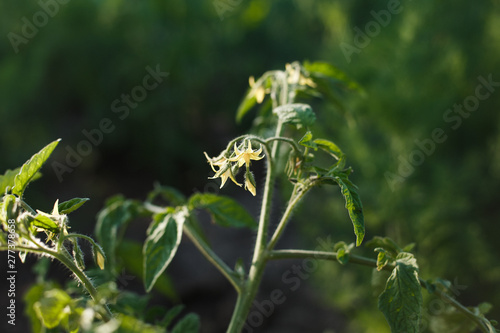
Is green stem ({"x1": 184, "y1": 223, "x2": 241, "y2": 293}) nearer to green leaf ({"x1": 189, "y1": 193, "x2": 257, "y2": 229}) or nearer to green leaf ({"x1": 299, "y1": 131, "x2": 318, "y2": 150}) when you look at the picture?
green leaf ({"x1": 189, "y1": 193, "x2": 257, "y2": 229})

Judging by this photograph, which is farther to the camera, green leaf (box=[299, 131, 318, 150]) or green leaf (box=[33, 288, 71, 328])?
green leaf (box=[299, 131, 318, 150])

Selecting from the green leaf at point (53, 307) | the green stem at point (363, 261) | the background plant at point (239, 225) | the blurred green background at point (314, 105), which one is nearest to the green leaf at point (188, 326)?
the background plant at point (239, 225)

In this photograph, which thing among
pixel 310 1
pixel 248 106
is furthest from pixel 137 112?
pixel 248 106

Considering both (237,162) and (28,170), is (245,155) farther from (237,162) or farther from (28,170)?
(28,170)

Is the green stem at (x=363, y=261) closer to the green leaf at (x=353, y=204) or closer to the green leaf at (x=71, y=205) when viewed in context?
the green leaf at (x=353, y=204)

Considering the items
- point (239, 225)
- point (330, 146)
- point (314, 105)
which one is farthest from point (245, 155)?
point (314, 105)

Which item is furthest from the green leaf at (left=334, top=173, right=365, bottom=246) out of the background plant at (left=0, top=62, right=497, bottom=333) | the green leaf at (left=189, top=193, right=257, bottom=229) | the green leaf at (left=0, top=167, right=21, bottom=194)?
the green leaf at (left=0, top=167, right=21, bottom=194)
